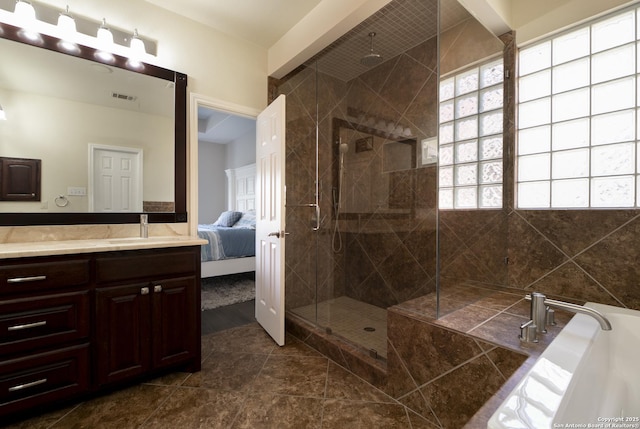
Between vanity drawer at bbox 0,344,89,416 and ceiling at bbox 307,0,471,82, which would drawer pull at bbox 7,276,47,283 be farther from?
ceiling at bbox 307,0,471,82

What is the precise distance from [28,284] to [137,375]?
30.7 inches

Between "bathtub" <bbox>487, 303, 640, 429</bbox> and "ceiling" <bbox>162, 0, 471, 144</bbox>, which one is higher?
"ceiling" <bbox>162, 0, 471, 144</bbox>

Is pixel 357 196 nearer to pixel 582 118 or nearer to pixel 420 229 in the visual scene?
pixel 420 229

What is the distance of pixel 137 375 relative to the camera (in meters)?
1.73

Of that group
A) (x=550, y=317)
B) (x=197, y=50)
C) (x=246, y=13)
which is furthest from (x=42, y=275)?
(x=550, y=317)

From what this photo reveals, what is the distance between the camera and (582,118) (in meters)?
1.93

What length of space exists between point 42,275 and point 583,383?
2.42 meters

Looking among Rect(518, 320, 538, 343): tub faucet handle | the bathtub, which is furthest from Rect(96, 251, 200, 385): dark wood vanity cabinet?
Rect(518, 320, 538, 343): tub faucet handle

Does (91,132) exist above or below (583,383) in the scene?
above

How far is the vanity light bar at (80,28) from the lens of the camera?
1.82 meters

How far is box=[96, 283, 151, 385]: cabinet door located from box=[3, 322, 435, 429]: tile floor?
18 centimetres

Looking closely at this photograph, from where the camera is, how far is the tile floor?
4.93 ft

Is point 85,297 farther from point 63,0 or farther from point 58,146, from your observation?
point 63,0

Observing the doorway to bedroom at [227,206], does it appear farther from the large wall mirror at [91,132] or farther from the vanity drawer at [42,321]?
the vanity drawer at [42,321]
